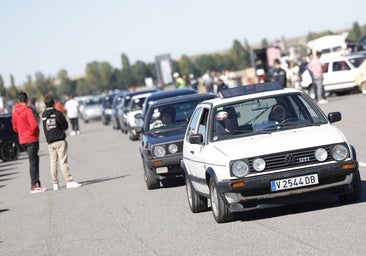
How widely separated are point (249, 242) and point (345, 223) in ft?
3.29

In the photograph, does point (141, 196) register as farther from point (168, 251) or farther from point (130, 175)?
point (168, 251)

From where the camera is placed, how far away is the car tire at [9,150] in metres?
34.3

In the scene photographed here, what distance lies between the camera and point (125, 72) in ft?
571

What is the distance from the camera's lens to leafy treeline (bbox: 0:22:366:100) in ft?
542

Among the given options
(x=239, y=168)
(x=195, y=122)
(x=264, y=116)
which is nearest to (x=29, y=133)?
(x=195, y=122)

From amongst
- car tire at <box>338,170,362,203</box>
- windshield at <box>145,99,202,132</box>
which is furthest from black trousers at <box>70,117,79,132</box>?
car tire at <box>338,170,362,203</box>

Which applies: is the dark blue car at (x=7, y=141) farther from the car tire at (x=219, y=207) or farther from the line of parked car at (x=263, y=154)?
the car tire at (x=219, y=207)

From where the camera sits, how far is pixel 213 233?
11.0m

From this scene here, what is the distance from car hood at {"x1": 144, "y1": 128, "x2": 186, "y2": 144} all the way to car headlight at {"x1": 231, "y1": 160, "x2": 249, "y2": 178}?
5379 millimetres

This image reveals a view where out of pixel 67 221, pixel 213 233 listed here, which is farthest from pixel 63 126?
pixel 213 233

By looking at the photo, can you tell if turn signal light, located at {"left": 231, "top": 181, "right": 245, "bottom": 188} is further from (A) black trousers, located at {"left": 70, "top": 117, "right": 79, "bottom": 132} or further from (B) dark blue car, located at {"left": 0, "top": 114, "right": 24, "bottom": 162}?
(A) black trousers, located at {"left": 70, "top": 117, "right": 79, "bottom": 132}

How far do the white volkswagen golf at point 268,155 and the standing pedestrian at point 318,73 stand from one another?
2170 cm

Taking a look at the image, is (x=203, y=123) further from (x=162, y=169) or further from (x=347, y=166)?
(x=162, y=169)

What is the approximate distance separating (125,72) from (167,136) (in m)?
158
